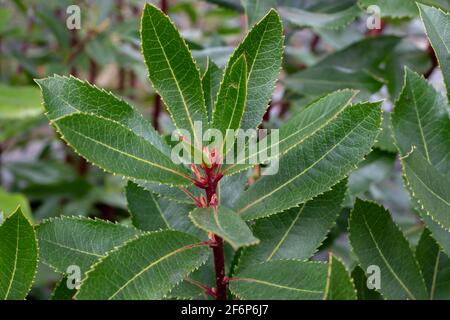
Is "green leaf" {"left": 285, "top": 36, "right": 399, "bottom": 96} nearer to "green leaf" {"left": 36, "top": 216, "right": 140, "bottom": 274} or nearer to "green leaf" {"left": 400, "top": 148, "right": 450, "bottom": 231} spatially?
"green leaf" {"left": 400, "top": 148, "right": 450, "bottom": 231}

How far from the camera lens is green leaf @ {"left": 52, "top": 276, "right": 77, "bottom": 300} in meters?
0.71

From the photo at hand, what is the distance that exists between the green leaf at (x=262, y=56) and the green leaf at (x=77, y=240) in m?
0.19

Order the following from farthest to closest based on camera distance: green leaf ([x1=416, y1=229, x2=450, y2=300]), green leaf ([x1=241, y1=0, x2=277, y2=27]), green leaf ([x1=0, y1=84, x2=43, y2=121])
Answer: green leaf ([x1=0, y1=84, x2=43, y2=121])
green leaf ([x1=241, y1=0, x2=277, y2=27])
green leaf ([x1=416, y1=229, x2=450, y2=300])

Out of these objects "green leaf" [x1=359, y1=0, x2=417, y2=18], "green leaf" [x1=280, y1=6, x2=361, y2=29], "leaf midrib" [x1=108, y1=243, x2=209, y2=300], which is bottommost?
"leaf midrib" [x1=108, y1=243, x2=209, y2=300]

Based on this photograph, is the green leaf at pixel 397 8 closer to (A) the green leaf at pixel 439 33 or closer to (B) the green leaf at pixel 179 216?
(A) the green leaf at pixel 439 33

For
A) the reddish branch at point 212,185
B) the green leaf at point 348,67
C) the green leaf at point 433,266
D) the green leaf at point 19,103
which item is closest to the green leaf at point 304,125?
the reddish branch at point 212,185

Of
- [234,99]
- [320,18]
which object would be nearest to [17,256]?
[234,99]

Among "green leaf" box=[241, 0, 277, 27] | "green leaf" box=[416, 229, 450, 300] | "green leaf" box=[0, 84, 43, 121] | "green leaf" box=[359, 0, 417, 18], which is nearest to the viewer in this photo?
"green leaf" box=[416, 229, 450, 300]

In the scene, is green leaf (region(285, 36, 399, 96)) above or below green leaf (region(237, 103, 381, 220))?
above

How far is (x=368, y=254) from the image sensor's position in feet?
2.24

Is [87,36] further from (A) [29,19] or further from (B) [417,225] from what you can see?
(B) [417,225]

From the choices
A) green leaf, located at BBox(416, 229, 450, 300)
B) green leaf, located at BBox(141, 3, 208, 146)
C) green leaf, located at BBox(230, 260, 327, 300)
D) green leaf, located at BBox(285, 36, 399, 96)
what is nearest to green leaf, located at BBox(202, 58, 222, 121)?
green leaf, located at BBox(141, 3, 208, 146)

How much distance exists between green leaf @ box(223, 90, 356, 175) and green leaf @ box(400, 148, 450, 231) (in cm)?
9
